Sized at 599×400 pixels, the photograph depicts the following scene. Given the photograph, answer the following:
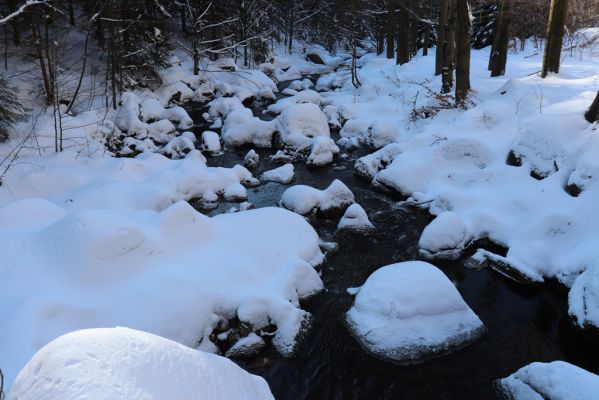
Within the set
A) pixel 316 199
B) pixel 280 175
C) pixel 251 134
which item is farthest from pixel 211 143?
pixel 316 199

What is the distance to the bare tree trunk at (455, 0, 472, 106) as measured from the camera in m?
13.4

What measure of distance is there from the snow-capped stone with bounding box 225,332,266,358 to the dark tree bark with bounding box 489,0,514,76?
14.2m

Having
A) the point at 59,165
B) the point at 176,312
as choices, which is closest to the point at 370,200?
the point at 176,312

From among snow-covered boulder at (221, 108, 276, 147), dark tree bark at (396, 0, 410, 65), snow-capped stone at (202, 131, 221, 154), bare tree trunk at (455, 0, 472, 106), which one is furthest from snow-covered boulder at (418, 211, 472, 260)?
dark tree bark at (396, 0, 410, 65)

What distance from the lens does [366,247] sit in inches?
349

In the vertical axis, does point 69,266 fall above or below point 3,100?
below

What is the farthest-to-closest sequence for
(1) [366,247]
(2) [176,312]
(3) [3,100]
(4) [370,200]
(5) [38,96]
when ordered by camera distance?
(5) [38,96] < (3) [3,100] < (4) [370,200] < (1) [366,247] < (2) [176,312]

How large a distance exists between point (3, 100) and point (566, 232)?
14010mm

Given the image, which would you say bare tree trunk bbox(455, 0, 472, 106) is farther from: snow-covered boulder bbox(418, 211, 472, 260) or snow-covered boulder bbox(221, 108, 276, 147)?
snow-covered boulder bbox(418, 211, 472, 260)

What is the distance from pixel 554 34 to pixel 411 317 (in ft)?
35.2

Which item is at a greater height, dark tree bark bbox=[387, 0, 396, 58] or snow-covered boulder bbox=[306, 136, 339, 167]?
dark tree bark bbox=[387, 0, 396, 58]

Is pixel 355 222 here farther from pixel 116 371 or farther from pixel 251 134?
pixel 116 371

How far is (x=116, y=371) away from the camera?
105 inches

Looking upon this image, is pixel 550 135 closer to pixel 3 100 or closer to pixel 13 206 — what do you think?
pixel 13 206
